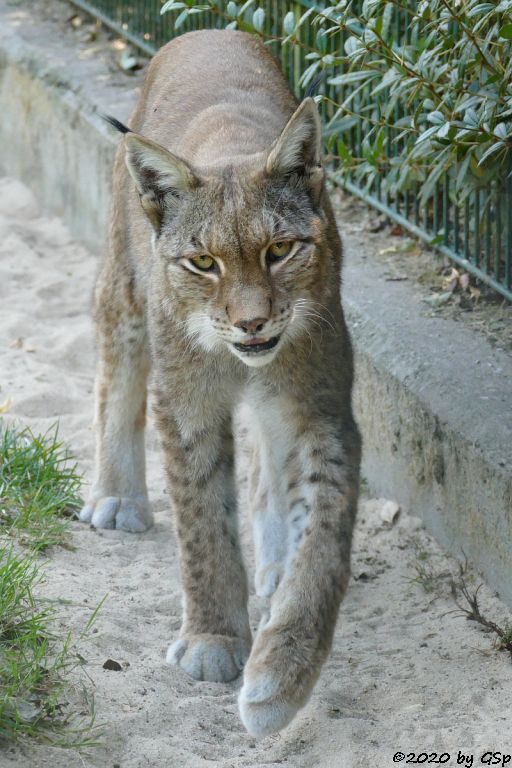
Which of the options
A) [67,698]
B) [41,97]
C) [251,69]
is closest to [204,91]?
[251,69]

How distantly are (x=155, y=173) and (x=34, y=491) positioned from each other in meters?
1.70

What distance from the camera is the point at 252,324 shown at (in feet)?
14.9

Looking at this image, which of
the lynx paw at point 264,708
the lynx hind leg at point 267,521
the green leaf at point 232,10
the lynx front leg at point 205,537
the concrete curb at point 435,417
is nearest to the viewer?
the lynx paw at point 264,708

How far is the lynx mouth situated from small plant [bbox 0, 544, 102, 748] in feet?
3.55

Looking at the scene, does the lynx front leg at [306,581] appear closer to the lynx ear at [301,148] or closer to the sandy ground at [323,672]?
the sandy ground at [323,672]

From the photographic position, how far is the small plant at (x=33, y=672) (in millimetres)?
4137

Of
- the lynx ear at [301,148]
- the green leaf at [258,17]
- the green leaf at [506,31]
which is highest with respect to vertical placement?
the green leaf at [506,31]

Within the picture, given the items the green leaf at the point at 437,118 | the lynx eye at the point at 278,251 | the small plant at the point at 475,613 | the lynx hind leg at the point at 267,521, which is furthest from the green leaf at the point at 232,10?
the small plant at the point at 475,613

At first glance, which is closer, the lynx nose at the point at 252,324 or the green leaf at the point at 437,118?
the lynx nose at the point at 252,324

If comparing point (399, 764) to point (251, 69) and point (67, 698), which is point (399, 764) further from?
point (251, 69)

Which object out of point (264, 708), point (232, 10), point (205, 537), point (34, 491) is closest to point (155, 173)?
point (232, 10)

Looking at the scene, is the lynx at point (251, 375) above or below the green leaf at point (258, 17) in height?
below

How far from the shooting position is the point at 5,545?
17.1ft

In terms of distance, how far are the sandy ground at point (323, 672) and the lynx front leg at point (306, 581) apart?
0.68 ft
